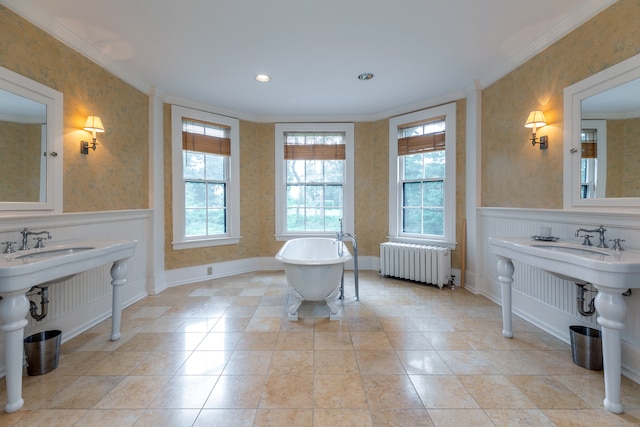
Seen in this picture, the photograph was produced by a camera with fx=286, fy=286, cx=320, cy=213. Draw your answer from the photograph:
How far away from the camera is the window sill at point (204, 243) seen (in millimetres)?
3977

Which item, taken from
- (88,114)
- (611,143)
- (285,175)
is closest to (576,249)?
(611,143)

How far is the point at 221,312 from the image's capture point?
9.88 ft

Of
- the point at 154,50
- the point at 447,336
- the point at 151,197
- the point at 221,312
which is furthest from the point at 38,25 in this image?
the point at 447,336

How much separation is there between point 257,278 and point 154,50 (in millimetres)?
3073

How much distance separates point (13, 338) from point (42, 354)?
1.61 ft

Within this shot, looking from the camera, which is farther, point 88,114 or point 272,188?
point 272,188

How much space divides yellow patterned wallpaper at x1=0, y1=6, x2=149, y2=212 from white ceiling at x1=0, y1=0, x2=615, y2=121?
131 mm

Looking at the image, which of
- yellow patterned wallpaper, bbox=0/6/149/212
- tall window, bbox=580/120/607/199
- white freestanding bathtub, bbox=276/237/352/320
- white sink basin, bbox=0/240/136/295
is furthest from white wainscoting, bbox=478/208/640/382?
yellow patterned wallpaper, bbox=0/6/149/212

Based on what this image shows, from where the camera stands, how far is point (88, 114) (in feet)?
8.92

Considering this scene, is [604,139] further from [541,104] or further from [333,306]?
[333,306]

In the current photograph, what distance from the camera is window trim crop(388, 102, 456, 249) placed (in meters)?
3.87

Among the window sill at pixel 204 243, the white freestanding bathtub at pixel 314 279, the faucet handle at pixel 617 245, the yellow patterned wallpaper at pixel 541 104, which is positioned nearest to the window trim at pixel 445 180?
the yellow patterned wallpaper at pixel 541 104

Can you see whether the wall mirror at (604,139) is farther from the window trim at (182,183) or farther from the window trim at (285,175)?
the window trim at (182,183)

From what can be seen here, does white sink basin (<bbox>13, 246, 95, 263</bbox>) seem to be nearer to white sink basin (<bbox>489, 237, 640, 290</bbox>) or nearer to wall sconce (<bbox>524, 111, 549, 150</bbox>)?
white sink basin (<bbox>489, 237, 640, 290</bbox>)
